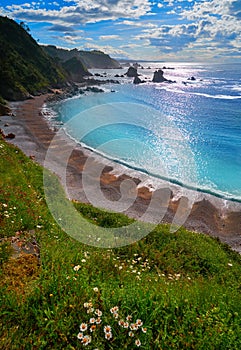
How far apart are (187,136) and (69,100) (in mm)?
51422

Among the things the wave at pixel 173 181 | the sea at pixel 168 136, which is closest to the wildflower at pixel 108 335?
the wave at pixel 173 181

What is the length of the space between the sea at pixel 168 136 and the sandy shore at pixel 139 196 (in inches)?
102

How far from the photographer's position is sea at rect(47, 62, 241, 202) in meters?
35.2

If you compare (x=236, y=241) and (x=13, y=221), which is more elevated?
(x=13, y=221)

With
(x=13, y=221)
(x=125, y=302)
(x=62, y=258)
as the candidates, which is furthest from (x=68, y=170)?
(x=125, y=302)

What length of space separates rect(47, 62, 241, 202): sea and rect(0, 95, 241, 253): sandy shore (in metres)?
2.59

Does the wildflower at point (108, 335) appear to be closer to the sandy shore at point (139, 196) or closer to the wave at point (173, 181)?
the sandy shore at point (139, 196)

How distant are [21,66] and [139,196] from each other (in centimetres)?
8939

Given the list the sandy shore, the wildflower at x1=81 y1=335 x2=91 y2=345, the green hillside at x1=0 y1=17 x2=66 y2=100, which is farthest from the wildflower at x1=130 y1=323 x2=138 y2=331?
the green hillside at x1=0 y1=17 x2=66 y2=100

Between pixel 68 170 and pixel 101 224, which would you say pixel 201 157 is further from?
pixel 101 224

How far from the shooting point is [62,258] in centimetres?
660

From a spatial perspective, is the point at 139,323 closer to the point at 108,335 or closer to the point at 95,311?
the point at 108,335

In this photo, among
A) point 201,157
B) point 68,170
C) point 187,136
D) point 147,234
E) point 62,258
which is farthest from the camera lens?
point 187,136

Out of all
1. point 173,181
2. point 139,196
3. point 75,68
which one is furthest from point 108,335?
point 75,68
